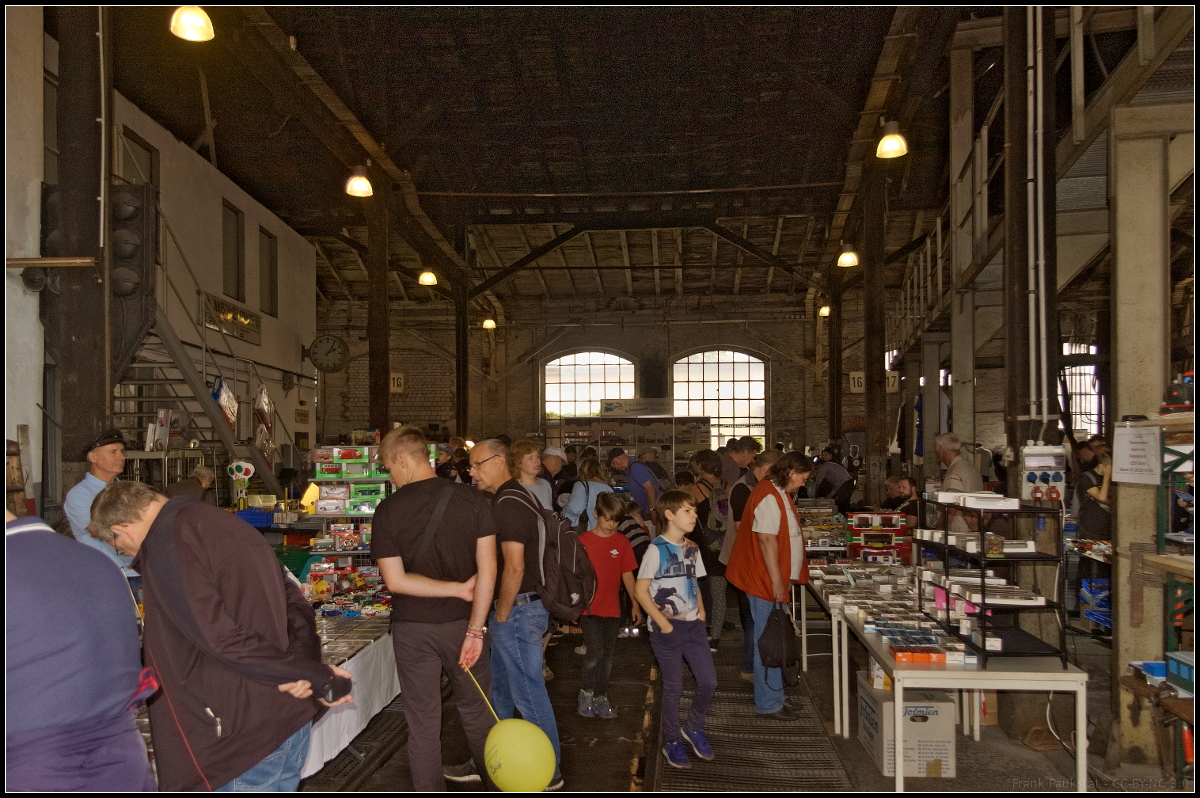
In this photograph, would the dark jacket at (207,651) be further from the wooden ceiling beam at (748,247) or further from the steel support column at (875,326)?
the wooden ceiling beam at (748,247)

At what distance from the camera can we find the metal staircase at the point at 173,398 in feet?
26.9

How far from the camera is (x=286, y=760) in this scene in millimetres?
2973

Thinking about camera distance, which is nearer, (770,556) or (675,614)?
(675,614)

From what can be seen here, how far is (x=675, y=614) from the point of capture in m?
4.56

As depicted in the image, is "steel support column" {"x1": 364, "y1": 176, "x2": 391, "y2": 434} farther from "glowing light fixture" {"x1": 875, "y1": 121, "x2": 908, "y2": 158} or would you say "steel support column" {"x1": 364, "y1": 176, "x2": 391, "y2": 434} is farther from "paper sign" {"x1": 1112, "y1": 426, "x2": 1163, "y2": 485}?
"paper sign" {"x1": 1112, "y1": 426, "x2": 1163, "y2": 485}

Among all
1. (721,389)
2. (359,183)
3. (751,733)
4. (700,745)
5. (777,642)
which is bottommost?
(751,733)

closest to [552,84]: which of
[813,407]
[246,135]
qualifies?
[246,135]

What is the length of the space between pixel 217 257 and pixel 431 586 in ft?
33.9

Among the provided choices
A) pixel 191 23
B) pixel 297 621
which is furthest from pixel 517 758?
pixel 191 23

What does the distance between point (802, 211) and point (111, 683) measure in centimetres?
1248

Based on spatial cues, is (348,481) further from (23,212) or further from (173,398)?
(23,212)

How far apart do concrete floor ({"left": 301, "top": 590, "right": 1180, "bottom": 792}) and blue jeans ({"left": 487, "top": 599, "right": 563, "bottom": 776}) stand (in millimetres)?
503

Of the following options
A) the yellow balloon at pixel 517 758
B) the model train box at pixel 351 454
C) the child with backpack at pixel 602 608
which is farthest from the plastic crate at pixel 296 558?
the yellow balloon at pixel 517 758

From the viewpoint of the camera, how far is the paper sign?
4.12 m
